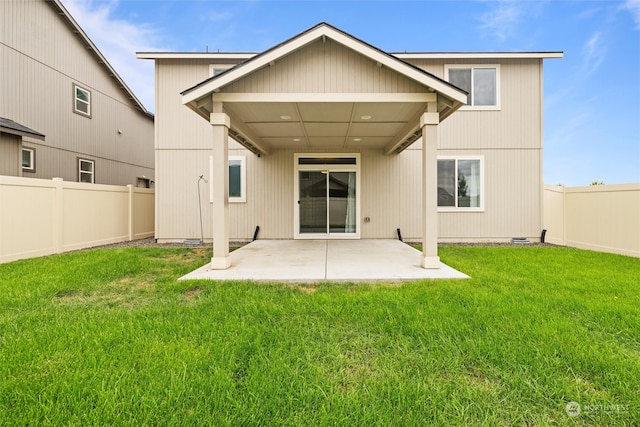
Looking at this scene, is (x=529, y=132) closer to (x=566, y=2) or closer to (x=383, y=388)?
(x=566, y=2)

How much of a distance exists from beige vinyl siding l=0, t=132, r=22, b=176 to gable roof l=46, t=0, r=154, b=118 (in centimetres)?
589

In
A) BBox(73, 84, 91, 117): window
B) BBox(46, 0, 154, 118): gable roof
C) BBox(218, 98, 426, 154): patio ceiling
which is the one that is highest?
BBox(46, 0, 154, 118): gable roof

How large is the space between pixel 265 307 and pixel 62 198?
673cm

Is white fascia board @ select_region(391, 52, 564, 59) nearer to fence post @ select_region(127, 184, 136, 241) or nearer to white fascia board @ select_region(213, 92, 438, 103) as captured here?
white fascia board @ select_region(213, 92, 438, 103)

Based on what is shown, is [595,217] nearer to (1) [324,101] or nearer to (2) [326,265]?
(2) [326,265]

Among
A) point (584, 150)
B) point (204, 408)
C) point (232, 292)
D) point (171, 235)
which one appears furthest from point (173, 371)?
point (584, 150)

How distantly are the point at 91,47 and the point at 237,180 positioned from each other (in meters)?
8.81

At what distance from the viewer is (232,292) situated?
4.08 m

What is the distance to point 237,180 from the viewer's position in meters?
9.38

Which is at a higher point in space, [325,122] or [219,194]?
[325,122]

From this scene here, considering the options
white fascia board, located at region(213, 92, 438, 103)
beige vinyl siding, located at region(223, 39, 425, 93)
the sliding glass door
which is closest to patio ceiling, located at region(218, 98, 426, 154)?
white fascia board, located at region(213, 92, 438, 103)

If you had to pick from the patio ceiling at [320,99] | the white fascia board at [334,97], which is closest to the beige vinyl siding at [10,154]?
the patio ceiling at [320,99]

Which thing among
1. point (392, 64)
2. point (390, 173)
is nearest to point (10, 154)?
point (392, 64)
